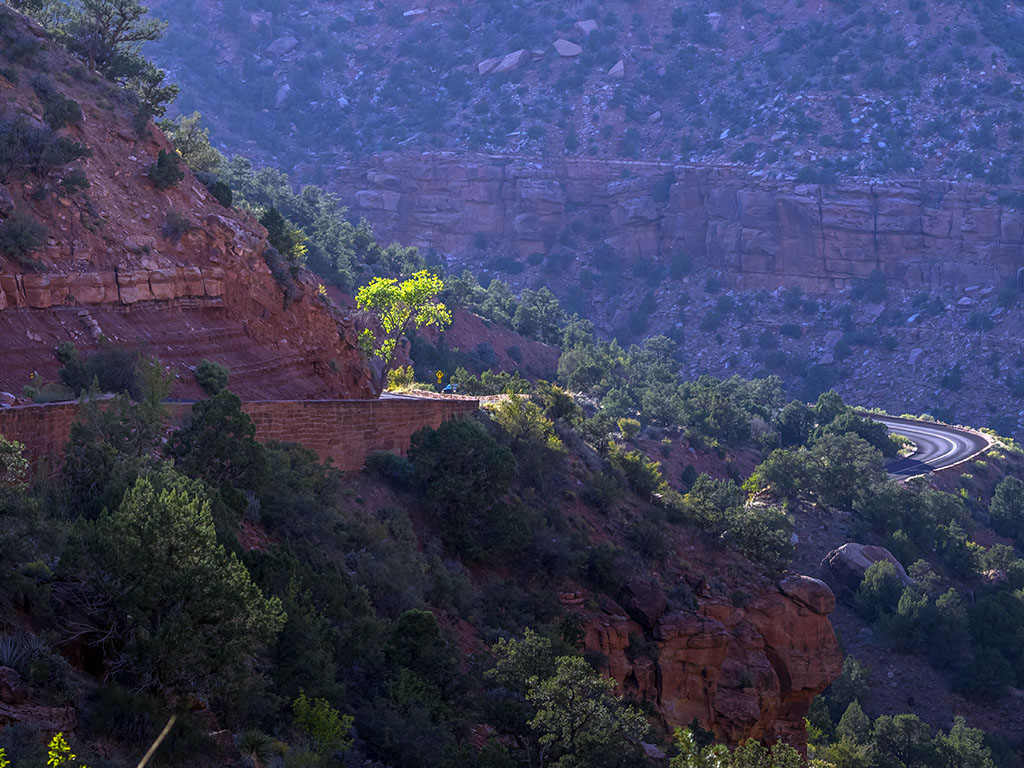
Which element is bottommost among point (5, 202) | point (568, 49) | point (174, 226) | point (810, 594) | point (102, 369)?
point (810, 594)

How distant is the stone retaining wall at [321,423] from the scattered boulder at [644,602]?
19.3ft

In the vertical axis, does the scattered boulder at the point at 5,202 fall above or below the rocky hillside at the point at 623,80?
below

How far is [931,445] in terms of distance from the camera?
64062 mm

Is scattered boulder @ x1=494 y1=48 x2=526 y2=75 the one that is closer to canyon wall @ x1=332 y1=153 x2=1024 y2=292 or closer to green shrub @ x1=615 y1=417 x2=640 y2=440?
canyon wall @ x1=332 y1=153 x2=1024 y2=292

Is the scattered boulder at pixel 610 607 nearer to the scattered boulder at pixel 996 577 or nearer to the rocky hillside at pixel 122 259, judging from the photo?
the rocky hillside at pixel 122 259

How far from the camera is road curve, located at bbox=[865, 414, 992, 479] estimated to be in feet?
188

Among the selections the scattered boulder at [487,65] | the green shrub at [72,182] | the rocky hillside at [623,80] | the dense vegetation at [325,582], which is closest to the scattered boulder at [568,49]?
the rocky hillside at [623,80]

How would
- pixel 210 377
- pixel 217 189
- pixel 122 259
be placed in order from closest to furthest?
pixel 210 377
pixel 122 259
pixel 217 189

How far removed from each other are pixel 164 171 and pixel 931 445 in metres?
48.9

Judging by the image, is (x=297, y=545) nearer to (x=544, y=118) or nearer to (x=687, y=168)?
(x=687, y=168)

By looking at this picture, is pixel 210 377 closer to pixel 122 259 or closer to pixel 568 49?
pixel 122 259

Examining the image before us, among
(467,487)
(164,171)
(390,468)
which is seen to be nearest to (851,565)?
(467,487)

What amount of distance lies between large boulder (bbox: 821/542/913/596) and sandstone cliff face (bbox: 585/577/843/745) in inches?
516

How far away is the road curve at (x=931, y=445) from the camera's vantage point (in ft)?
188
